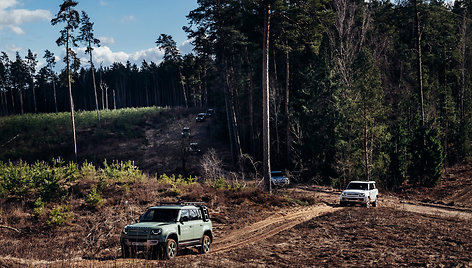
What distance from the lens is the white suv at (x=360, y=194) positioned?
1057 inches

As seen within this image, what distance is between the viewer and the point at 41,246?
15.9 meters

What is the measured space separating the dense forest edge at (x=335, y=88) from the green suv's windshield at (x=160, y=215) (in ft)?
53.1

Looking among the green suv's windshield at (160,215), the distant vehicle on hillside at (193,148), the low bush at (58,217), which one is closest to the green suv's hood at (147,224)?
the green suv's windshield at (160,215)

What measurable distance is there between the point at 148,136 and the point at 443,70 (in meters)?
49.3

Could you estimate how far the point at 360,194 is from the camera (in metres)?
26.9

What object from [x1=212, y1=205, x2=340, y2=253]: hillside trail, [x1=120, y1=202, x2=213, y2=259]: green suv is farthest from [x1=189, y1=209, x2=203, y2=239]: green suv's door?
[x1=212, y1=205, x2=340, y2=253]: hillside trail

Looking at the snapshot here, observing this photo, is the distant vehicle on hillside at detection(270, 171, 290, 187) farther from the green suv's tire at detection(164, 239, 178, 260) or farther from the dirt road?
the green suv's tire at detection(164, 239, 178, 260)

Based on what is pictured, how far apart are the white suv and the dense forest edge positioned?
7.82 metres

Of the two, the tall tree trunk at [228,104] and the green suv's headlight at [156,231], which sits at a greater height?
the tall tree trunk at [228,104]

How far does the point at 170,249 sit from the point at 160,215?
1557 mm

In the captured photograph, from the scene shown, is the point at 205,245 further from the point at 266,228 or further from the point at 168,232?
the point at 266,228

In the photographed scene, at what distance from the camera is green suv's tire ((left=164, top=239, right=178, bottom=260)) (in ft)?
40.2

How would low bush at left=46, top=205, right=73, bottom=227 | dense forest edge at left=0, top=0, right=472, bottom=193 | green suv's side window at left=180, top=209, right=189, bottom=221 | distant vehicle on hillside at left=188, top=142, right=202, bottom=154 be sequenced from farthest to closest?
distant vehicle on hillside at left=188, top=142, right=202, bottom=154, dense forest edge at left=0, top=0, right=472, bottom=193, low bush at left=46, top=205, right=73, bottom=227, green suv's side window at left=180, top=209, right=189, bottom=221

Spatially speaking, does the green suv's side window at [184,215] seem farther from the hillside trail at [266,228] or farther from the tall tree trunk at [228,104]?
the tall tree trunk at [228,104]
